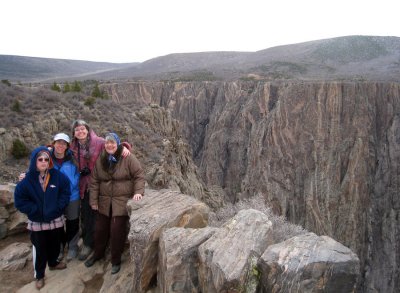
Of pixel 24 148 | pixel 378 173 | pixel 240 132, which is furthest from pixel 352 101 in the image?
pixel 24 148

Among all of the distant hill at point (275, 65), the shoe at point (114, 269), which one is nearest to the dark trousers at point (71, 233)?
the shoe at point (114, 269)

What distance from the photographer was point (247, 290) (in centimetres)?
319

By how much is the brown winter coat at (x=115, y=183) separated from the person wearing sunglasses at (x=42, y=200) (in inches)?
14.4

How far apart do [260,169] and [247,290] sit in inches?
1270

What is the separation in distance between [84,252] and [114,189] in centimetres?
127

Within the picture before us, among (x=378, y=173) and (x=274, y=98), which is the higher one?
(x=274, y=98)

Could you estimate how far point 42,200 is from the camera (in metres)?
4.18

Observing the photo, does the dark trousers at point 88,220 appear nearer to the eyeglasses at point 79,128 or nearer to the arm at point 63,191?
the arm at point 63,191

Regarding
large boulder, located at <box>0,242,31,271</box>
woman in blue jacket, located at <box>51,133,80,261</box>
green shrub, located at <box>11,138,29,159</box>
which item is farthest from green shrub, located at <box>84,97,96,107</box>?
woman in blue jacket, located at <box>51,133,80,261</box>

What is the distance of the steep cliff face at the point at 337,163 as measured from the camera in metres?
27.4

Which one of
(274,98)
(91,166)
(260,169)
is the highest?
(91,166)

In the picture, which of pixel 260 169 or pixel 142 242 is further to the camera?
pixel 260 169

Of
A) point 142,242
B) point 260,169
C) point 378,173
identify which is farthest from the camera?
point 260,169

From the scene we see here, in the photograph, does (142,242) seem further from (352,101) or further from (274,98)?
(274,98)
